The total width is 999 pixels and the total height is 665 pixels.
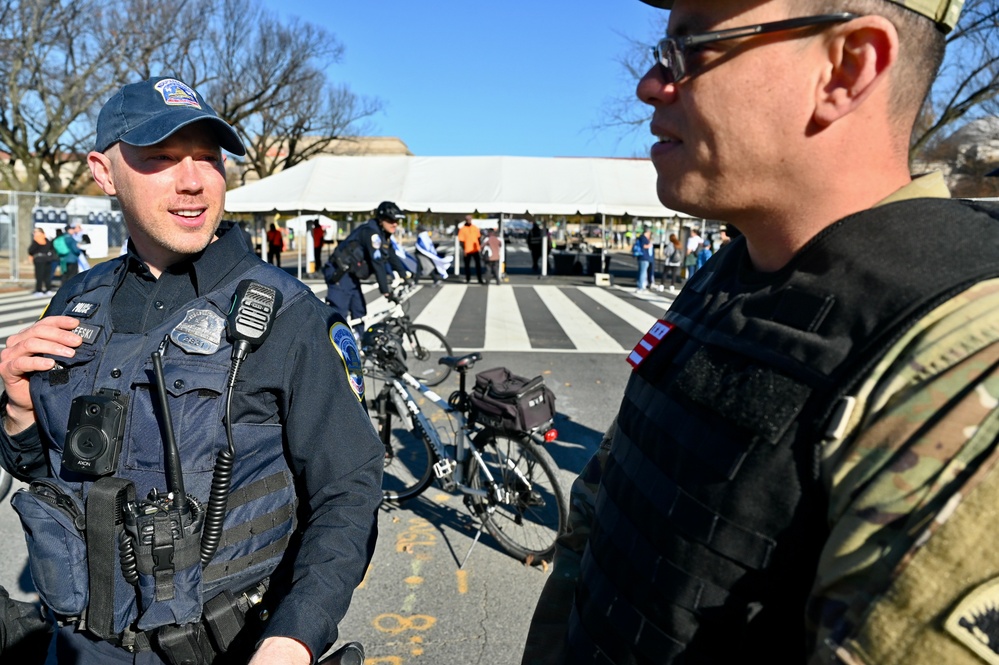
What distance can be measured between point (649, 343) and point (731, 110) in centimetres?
45

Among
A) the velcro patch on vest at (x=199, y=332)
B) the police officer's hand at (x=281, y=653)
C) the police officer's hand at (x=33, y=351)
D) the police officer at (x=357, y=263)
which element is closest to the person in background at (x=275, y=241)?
the police officer at (x=357, y=263)

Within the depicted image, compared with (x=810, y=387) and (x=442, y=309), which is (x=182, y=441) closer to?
(x=810, y=387)

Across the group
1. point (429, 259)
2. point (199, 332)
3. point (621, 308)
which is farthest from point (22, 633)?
point (621, 308)

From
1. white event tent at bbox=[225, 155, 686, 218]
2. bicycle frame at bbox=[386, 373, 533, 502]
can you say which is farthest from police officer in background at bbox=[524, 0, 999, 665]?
white event tent at bbox=[225, 155, 686, 218]

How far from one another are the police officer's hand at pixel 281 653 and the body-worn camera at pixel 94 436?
1.79ft

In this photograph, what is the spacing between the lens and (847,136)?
946 mm

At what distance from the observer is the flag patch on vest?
1.29m

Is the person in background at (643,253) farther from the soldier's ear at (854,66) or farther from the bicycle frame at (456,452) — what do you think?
the soldier's ear at (854,66)

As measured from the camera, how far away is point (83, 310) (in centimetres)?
178

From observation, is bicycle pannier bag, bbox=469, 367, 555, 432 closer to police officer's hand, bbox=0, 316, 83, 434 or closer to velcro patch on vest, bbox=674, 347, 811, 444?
police officer's hand, bbox=0, 316, 83, 434

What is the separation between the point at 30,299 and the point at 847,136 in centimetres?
1801

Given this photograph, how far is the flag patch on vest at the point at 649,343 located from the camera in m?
1.29

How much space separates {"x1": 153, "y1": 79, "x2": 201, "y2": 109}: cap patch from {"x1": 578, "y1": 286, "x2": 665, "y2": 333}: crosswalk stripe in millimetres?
9915

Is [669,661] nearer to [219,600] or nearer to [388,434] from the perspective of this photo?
[219,600]
